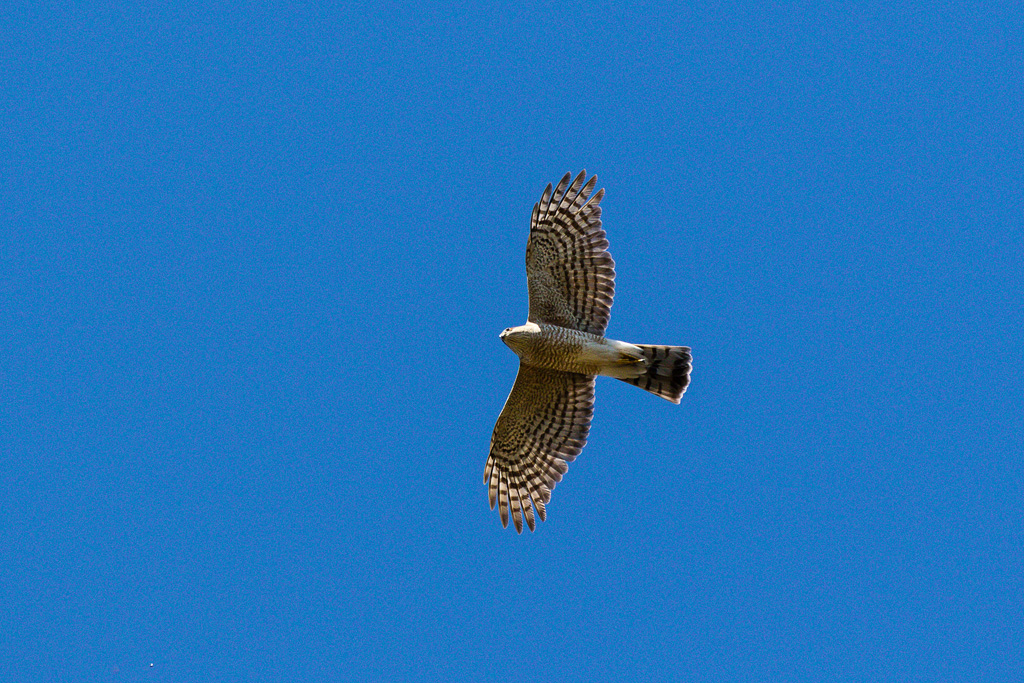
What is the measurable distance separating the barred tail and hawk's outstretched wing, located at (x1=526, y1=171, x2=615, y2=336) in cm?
71

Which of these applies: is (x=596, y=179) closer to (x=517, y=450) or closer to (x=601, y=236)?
(x=601, y=236)

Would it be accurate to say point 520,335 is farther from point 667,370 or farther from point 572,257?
point 667,370

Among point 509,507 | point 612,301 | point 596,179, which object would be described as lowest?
point 509,507

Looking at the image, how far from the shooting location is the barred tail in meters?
Result: 14.0

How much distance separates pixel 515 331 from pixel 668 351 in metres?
1.93

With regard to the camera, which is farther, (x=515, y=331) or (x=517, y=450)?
(x=517, y=450)

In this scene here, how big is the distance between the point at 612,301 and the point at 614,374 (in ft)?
3.03

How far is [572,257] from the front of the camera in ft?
46.0

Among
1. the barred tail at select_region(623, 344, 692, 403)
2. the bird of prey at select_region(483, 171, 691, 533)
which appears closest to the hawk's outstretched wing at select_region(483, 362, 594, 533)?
the bird of prey at select_region(483, 171, 691, 533)

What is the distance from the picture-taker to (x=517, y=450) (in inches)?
587

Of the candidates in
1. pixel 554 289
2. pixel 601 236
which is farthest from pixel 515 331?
pixel 601 236

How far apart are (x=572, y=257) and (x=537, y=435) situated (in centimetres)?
244

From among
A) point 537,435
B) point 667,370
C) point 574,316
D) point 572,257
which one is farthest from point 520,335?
point 667,370

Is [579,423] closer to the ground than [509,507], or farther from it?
farther from it
